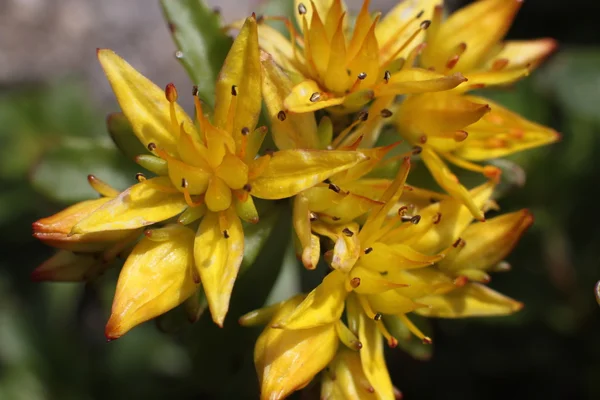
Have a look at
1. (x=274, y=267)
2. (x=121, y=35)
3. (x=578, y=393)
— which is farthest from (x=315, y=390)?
(x=121, y=35)

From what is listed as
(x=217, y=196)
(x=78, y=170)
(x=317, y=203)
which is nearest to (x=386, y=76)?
(x=317, y=203)

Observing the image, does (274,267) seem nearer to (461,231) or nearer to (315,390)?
(315,390)

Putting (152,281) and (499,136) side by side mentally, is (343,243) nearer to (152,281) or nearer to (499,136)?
(152,281)

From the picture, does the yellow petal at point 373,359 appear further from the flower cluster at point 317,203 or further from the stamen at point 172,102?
the stamen at point 172,102

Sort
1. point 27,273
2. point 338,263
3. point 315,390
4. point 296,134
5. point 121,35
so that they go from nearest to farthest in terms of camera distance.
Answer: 1. point 338,263
2. point 296,134
3. point 315,390
4. point 27,273
5. point 121,35

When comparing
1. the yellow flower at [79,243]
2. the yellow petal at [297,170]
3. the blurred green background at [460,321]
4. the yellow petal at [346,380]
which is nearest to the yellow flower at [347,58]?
the yellow petal at [297,170]

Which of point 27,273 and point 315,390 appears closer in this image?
point 315,390
